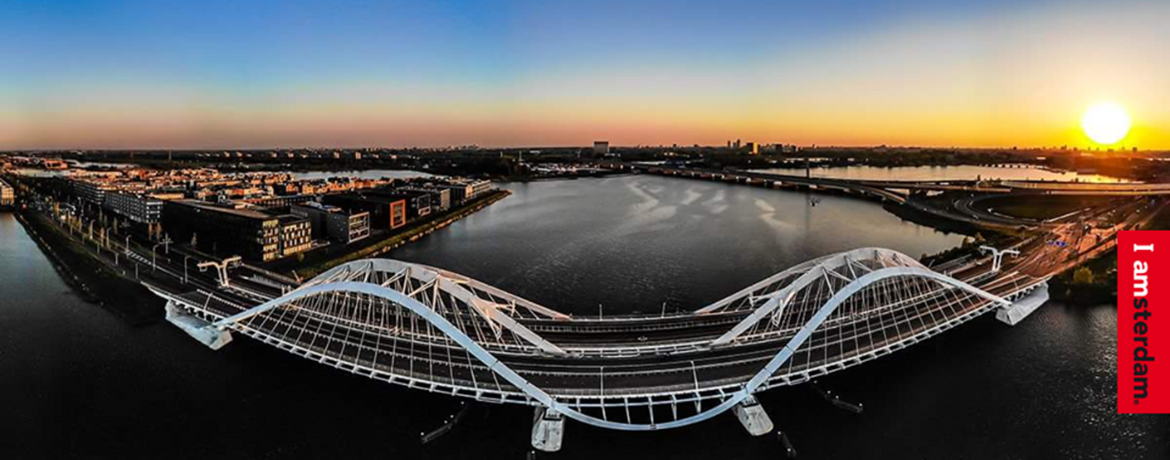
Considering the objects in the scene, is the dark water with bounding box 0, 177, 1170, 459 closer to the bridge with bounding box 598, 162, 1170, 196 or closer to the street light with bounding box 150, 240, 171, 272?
the street light with bounding box 150, 240, 171, 272

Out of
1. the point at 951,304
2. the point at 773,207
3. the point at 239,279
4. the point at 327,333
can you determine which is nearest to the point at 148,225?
the point at 239,279

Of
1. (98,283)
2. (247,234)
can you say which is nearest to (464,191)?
(247,234)

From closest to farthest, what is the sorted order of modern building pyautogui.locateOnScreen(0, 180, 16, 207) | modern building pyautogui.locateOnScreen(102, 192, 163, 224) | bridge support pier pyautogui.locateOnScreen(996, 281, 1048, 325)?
bridge support pier pyautogui.locateOnScreen(996, 281, 1048, 325) → modern building pyautogui.locateOnScreen(102, 192, 163, 224) → modern building pyautogui.locateOnScreen(0, 180, 16, 207)

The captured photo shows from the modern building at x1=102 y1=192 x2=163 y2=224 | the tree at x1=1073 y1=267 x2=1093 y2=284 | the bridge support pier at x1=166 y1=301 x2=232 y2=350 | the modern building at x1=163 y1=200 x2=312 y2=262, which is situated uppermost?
the modern building at x1=102 y1=192 x2=163 y2=224

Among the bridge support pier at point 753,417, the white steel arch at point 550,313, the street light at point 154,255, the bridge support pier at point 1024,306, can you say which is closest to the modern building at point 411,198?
the street light at point 154,255

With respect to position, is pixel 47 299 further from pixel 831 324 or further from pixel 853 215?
pixel 853 215

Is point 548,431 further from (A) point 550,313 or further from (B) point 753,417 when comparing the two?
(A) point 550,313

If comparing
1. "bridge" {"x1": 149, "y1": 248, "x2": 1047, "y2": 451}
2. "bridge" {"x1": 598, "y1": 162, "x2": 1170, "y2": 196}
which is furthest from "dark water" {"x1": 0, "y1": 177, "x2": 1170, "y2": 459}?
"bridge" {"x1": 598, "y1": 162, "x2": 1170, "y2": 196}
